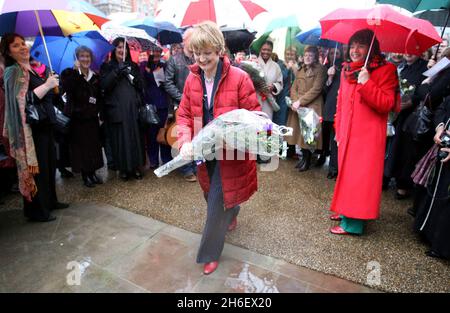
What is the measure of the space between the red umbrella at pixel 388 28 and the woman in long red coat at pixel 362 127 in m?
0.27

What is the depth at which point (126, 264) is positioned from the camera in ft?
9.29

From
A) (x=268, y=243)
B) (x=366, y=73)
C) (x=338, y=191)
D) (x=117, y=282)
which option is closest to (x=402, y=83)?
(x=366, y=73)

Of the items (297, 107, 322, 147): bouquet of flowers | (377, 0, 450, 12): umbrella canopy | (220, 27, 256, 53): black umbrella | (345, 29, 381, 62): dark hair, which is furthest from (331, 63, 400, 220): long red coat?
(220, 27, 256, 53): black umbrella

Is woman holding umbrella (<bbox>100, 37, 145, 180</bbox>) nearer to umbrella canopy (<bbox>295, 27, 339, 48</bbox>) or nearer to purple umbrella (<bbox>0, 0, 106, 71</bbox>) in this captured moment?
purple umbrella (<bbox>0, 0, 106, 71</bbox>)

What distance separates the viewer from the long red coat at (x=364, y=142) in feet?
9.72

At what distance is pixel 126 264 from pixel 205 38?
2068mm

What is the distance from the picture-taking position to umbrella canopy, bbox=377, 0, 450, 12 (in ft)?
9.69

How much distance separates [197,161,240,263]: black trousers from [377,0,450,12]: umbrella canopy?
7.65 ft

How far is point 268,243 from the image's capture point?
3.18 meters

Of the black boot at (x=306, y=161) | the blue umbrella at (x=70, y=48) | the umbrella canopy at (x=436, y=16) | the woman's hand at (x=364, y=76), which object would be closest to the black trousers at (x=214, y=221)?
the woman's hand at (x=364, y=76)

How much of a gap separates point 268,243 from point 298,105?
2741mm

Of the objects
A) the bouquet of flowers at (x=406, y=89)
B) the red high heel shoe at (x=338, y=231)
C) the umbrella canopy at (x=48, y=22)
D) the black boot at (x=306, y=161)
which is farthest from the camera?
the black boot at (x=306, y=161)

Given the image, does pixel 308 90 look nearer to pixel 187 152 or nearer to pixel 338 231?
pixel 338 231

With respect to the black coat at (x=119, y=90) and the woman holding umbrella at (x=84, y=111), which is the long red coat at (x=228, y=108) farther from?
the woman holding umbrella at (x=84, y=111)
